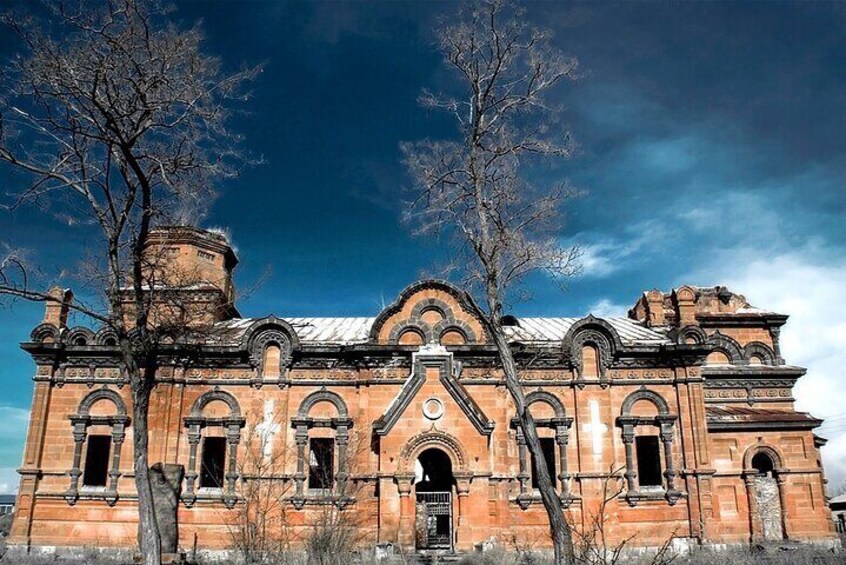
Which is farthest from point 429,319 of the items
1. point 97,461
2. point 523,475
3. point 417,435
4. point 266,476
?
point 97,461

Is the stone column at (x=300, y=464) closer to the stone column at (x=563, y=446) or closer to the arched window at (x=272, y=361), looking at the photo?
the arched window at (x=272, y=361)

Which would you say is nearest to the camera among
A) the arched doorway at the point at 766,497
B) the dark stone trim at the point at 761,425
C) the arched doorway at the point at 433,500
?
the arched doorway at the point at 433,500

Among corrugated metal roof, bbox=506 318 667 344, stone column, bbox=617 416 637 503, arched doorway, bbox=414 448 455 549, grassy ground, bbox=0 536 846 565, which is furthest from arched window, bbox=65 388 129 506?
stone column, bbox=617 416 637 503

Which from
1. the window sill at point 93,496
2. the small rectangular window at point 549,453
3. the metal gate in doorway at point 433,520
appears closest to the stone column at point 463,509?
the metal gate in doorway at point 433,520

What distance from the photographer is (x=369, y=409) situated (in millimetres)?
22297

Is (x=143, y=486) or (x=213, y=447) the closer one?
(x=143, y=486)

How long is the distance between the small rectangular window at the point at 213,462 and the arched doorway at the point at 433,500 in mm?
6702

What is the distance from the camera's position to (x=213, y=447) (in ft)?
74.5

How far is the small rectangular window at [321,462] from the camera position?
22.1m

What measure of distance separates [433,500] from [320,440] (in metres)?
4.34

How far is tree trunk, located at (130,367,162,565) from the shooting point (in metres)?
14.7

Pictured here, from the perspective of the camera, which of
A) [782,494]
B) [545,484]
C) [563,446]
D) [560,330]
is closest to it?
[545,484]

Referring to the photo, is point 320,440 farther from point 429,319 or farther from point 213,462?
point 429,319

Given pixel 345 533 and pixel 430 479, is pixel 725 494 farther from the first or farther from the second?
pixel 345 533
